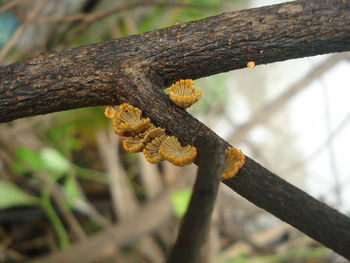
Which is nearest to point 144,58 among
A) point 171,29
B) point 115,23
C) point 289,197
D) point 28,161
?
point 171,29

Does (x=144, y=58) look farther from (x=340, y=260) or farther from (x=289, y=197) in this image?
(x=340, y=260)

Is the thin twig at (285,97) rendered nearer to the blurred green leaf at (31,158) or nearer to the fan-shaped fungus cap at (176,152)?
the blurred green leaf at (31,158)

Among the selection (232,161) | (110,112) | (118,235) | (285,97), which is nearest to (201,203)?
(232,161)

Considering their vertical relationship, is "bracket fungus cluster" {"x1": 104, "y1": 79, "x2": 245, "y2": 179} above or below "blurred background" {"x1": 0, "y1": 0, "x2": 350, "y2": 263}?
below

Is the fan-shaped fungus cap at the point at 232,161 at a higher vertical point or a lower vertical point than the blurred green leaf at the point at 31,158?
lower

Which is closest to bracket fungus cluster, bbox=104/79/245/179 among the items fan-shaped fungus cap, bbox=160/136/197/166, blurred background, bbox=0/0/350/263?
fan-shaped fungus cap, bbox=160/136/197/166

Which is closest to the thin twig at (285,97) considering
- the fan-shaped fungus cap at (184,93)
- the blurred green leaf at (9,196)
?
the blurred green leaf at (9,196)

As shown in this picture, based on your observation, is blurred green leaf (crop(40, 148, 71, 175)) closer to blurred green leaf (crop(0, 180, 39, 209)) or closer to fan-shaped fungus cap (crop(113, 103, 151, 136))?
blurred green leaf (crop(0, 180, 39, 209))
